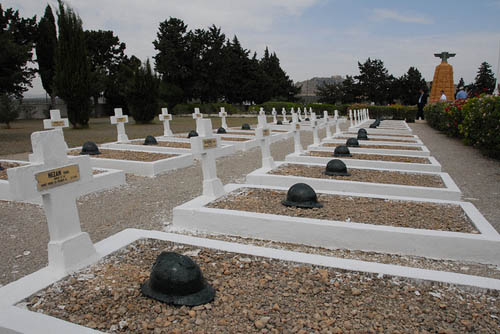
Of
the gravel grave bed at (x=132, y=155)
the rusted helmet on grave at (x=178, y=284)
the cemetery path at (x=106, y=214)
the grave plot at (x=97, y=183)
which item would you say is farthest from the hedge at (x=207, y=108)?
the rusted helmet on grave at (x=178, y=284)

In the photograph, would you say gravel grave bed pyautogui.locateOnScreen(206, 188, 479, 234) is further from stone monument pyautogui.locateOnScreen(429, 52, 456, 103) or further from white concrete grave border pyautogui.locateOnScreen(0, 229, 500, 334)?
stone monument pyautogui.locateOnScreen(429, 52, 456, 103)

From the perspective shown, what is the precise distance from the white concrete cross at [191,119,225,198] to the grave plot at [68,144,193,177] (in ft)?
10.1

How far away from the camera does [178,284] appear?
99.1 inches

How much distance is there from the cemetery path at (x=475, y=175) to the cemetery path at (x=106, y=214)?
4156mm

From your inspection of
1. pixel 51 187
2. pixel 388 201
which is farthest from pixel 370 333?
pixel 388 201

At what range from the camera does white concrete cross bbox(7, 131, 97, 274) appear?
2.75 meters

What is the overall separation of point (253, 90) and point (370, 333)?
52.4m

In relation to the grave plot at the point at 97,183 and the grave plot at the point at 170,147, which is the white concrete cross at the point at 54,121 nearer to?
the grave plot at the point at 170,147

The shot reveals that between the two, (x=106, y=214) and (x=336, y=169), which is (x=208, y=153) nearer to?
(x=106, y=214)

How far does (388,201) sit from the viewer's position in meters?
4.86

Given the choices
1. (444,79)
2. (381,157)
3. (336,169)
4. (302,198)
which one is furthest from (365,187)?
(444,79)

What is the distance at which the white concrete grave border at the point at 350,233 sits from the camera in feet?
11.9

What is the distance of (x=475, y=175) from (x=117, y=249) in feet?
24.5

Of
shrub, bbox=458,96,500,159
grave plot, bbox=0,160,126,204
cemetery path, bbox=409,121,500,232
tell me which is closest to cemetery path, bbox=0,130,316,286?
grave plot, bbox=0,160,126,204
